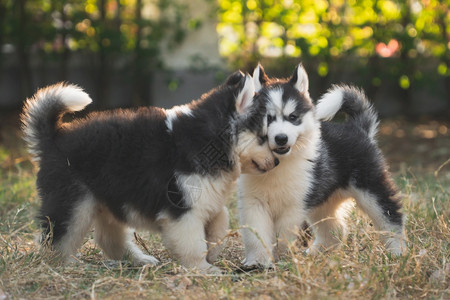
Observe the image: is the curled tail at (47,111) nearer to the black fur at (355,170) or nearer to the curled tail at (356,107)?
the black fur at (355,170)

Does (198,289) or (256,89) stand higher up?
Result: (256,89)

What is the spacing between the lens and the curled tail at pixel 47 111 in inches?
177

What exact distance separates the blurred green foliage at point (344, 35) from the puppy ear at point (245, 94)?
5.72 metres

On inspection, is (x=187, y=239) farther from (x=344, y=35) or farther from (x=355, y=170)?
(x=344, y=35)

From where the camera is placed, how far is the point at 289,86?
464 centimetres

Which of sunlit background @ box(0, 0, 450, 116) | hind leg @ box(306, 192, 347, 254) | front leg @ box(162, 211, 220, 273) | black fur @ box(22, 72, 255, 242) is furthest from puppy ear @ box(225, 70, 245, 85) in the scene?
sunlit background @ box(0, 0, 450, 116)

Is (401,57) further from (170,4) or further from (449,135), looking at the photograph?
(170,4)

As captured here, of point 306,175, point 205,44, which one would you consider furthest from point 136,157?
point 205,44

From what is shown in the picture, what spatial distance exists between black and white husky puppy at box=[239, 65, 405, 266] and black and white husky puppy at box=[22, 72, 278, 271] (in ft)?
0.65

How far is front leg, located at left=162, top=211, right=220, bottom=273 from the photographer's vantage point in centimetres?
423

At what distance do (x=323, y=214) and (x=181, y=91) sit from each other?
6650 millimetres

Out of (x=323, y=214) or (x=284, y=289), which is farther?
(x=323, y=214)

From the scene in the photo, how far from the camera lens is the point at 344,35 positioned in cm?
1034

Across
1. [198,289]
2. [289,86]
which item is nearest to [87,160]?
[198,289]
